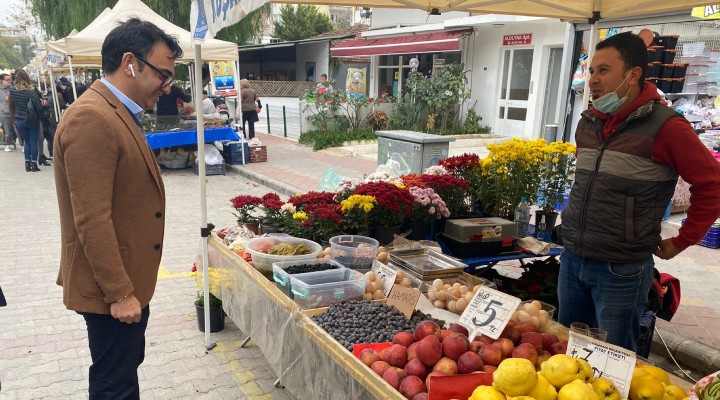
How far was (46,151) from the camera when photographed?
13898mm

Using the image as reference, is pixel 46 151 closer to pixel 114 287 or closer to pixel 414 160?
pixel 414 160

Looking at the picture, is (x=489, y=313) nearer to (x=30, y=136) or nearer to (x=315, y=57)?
(x=30, y=136)

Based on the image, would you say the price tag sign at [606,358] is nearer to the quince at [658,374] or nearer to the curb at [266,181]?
the quince at [658,374]

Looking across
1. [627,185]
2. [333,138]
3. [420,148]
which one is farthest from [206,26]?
[333,138]

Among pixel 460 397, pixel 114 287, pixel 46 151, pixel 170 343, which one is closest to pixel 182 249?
pixel 170 343

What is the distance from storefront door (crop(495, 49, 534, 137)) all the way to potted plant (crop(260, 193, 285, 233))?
11036 mm

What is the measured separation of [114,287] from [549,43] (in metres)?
12.8

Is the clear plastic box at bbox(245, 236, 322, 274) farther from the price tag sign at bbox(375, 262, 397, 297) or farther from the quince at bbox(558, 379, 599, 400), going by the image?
the quince at bbox(558, 379, 599, 400)

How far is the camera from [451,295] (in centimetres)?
280

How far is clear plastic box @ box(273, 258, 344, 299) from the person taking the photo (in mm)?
2840

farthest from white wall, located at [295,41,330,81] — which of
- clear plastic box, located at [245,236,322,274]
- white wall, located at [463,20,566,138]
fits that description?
clear plastic box, located at [245,236,322,274]

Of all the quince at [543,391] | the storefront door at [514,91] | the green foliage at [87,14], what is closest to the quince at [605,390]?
the quince at [543,391]

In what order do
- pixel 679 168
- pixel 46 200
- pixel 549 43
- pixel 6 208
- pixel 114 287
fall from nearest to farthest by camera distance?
pixel 114 287 → pixel 679 168 → pixel 6 208 → pixel 46 200 → pixel 549 43

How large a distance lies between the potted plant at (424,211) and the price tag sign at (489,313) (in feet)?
5.75
